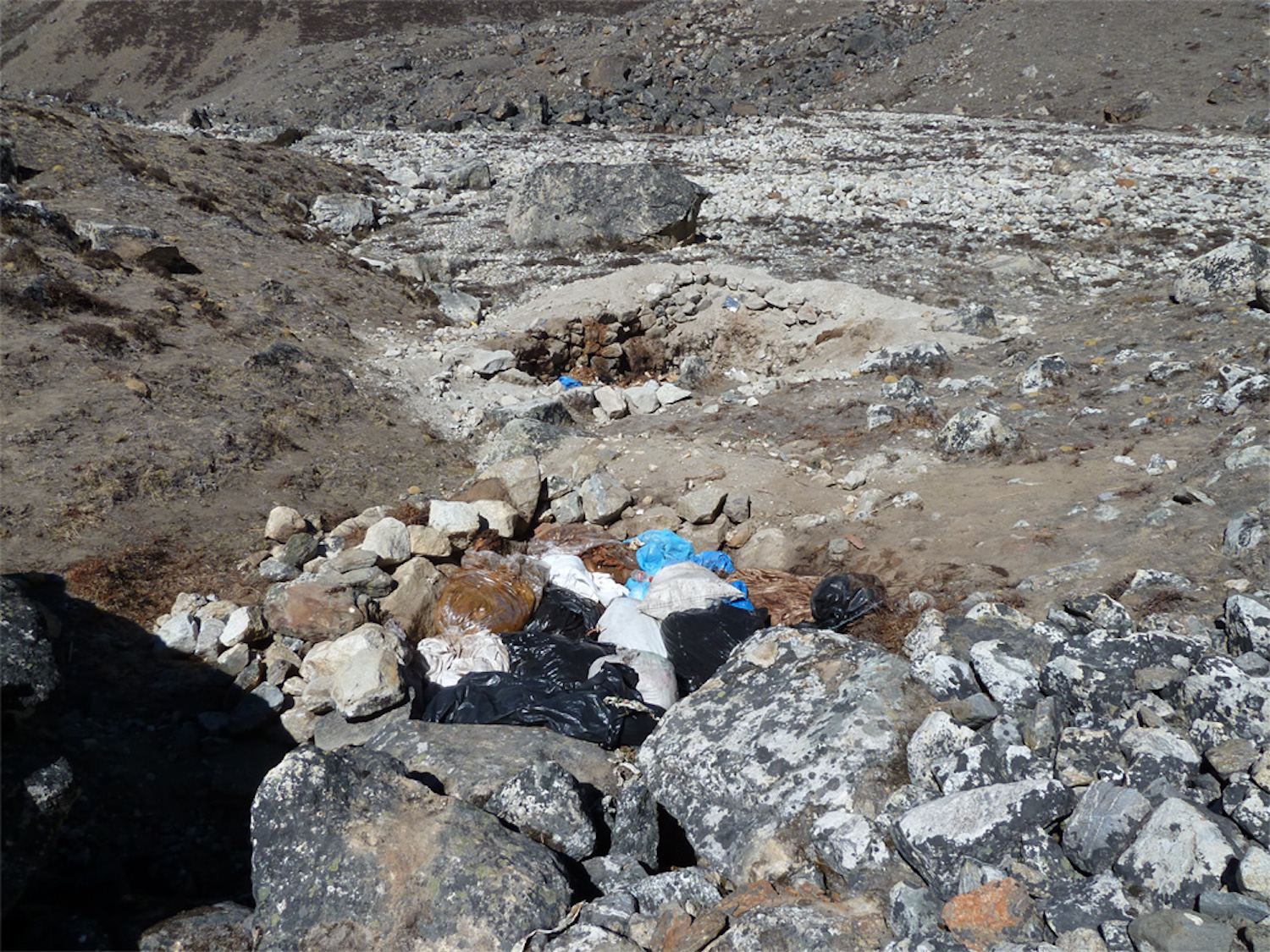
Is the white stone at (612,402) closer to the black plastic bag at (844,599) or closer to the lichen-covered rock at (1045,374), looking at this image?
the lichen-covered rock at (1045,374)

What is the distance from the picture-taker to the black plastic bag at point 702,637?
4.45 meters

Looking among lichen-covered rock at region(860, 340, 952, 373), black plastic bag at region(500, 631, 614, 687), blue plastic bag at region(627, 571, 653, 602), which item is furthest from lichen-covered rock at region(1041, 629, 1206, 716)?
lichen-covered rock at region(860, 340, 952, 373)

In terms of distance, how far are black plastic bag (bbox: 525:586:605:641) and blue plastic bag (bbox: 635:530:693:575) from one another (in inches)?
20.7

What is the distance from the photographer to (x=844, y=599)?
4.54 m

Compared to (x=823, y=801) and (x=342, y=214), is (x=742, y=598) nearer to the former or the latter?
(x=823, y=801)

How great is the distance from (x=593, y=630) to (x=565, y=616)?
20 cm

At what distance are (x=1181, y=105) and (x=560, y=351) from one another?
19308 mm

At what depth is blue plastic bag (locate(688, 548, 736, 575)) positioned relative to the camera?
5.38 metres

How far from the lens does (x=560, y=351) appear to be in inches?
393

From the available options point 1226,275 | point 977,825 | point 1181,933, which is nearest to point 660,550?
point 977,825

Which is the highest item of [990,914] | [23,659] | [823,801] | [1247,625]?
[23,659]

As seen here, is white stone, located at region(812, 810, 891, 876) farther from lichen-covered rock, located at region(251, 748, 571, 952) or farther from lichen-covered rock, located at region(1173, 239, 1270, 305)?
lichen-covered rock, located at region(1173, 239, 1270, 305)

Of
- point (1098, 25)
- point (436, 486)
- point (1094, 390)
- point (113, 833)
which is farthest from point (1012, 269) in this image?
point (1098, 25)

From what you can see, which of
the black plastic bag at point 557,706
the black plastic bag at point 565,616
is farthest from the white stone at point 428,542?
the black plastic bag at point 557,706
